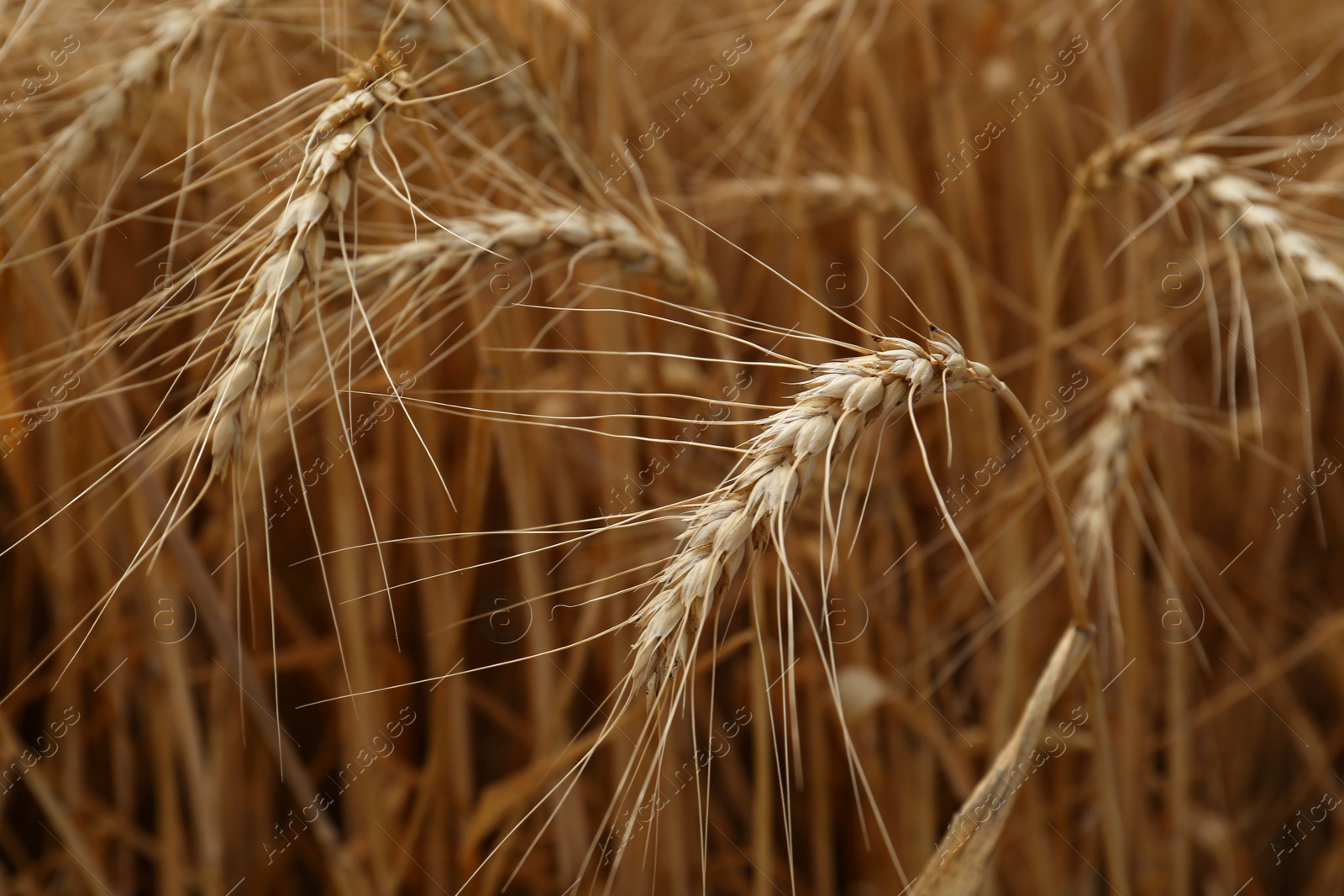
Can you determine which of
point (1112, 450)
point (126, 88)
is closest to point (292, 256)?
point (126, 88)

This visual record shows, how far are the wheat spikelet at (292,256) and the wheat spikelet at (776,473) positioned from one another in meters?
0.24

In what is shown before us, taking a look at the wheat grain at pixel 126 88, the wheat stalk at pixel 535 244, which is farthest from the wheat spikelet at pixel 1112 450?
the wheat grain at pixel 126 88

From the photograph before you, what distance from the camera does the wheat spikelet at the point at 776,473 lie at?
0.43 m

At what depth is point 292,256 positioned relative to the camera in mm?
480

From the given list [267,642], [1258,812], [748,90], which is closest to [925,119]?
[748,90]

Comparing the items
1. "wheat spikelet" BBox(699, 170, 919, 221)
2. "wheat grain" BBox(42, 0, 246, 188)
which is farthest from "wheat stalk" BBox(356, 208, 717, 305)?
"wheat spikelet" BBox(699, 170, 919, 221)

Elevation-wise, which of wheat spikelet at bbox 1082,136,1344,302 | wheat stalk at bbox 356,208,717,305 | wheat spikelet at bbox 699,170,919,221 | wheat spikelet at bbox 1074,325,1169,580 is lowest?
wheat spikelet at bbox 1074,325,1169,580

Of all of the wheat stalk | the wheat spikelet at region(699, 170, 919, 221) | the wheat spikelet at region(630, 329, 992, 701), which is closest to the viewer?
the wheat spikelet at region(630, 329, 992, 701)

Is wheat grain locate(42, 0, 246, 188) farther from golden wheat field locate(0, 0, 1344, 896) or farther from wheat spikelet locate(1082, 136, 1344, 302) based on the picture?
wheat spikelet locate(1082, 136, 1344, 302)

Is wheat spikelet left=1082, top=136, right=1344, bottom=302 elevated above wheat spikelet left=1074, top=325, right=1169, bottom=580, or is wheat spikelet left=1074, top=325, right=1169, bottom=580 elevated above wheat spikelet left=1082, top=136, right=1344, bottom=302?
wheat spikelet left=1082, top=136, right=1344, bottom=302

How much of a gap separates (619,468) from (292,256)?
47cm

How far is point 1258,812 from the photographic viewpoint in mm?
1285

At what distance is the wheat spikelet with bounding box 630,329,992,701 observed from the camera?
1.40 ft

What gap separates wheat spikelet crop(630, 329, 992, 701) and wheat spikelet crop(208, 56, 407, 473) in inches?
9.3
